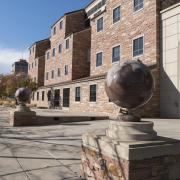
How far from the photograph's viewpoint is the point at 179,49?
761 inches

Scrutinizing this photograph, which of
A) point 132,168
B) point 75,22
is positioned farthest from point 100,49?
point 132,168

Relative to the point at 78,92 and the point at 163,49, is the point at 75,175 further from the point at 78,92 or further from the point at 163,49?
the point at 78,92

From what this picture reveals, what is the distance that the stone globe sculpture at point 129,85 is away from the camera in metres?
5.23

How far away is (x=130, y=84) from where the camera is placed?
520cm

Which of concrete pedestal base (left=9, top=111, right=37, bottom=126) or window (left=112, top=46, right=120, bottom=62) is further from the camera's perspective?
window (left=112, top=46, right=120, bottom=62)

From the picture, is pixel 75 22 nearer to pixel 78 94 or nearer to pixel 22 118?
pixel 78 94

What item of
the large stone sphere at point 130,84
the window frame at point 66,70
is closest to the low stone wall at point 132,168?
the large stone sphere at point 130,84

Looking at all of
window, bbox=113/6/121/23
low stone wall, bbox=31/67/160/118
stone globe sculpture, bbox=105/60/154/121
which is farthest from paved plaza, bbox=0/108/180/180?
window, bbox=113/6/121/23

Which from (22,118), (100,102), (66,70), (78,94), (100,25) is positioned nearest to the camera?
(22,118)

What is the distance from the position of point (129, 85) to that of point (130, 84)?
27 millimetres

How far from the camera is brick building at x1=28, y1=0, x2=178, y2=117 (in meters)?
21.6

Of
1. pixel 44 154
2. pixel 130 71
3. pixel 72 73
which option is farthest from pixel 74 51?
pixel 130 71

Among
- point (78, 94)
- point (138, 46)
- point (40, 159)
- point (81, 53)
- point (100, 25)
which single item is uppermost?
point (100, 25)

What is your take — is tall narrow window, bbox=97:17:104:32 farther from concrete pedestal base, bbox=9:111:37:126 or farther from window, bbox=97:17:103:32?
concrete pedestal base, bbox=9:111:37:126
